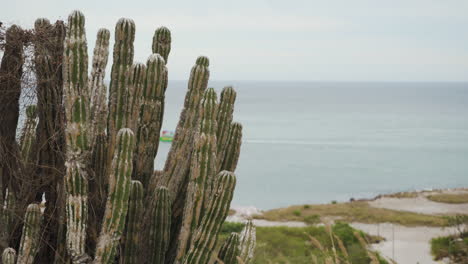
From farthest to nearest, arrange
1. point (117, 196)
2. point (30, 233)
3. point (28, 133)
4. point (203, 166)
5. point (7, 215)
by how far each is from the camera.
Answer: point (28, 133) < point (7, 215) < point (30, 233) < point (203, 166) < point (117, 196)

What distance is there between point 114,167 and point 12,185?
1.77 metres

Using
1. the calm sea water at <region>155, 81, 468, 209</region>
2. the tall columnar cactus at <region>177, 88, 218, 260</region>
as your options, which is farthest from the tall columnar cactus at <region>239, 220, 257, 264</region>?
the calm sea water at <region>155, 81, 468, 209</region>

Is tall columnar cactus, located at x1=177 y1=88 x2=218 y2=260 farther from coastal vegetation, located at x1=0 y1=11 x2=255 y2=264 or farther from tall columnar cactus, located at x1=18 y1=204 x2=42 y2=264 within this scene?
tall columnar cactus, located at x1=18 y1=204 x2=42 y2=264

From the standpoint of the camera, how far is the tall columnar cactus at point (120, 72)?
5.61 metres

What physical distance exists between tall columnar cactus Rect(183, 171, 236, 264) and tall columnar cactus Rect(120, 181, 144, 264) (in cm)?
63

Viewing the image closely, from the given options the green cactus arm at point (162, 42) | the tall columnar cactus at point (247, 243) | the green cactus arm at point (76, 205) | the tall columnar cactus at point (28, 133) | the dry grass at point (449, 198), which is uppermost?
the green cactus arm at point (162, 42)

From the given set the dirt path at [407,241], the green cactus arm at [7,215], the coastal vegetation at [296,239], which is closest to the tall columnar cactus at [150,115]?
the green cactus arm at [7,215]

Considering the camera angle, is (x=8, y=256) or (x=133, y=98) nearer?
(x=8, y=256)

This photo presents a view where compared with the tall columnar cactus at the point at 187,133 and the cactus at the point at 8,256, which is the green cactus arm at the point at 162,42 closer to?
the tall columnar cactus at the point at 187,133

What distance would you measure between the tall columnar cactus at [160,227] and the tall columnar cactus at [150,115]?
0.53m

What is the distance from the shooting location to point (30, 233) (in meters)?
5.36

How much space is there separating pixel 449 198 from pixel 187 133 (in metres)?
22.2

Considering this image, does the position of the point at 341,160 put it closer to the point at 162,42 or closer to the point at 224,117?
the point at 162,42

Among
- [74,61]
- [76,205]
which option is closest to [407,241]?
[76,205]
